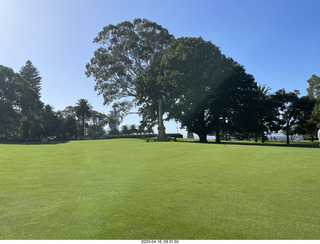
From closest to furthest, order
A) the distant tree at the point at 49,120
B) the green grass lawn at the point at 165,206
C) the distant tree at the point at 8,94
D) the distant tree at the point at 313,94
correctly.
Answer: the green grass lawn at the point at 165,206 < the distant tree at the point at 313,94 < the distant tree at the point at 8,94 < the distant tree at the point at 49,120

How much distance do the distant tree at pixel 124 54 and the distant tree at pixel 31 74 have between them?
4883 cm

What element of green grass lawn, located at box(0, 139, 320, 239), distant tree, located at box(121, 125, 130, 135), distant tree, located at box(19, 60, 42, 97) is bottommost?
green grass lawn, located at box(0, 139, 320, 239)

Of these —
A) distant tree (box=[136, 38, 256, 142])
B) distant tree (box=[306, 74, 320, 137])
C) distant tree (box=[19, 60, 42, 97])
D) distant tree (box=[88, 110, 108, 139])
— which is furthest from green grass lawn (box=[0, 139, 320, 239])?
distant tree (box=[19, 60, 42, 97])

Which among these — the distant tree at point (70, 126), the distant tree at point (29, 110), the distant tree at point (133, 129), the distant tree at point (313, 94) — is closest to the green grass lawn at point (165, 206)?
the distant tree at point (313, 94)

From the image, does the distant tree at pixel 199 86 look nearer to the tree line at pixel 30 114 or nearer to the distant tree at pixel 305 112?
the distant tree at pixel 305 112

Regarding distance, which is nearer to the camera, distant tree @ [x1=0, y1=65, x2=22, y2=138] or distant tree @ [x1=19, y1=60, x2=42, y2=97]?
distant tree @ [x1=0, y1=65, x2=22, y2=138]

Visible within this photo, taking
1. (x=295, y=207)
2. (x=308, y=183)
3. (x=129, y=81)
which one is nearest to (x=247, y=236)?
(x=295, y=207)

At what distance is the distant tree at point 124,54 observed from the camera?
50.8 m

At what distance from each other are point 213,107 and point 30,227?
36.1 meters

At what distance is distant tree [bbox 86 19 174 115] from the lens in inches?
2000

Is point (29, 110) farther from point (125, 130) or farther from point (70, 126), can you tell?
point (125, 130)

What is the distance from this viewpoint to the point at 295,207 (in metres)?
6.08

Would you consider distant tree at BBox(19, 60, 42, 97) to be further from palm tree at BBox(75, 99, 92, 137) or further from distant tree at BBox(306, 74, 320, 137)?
distant tree at BBox(306, 74, 320, 137)
